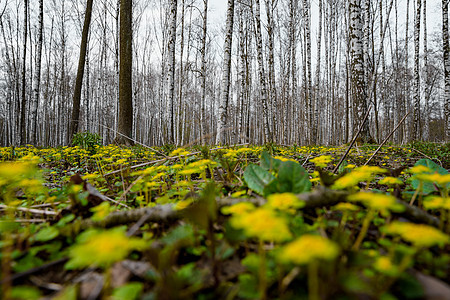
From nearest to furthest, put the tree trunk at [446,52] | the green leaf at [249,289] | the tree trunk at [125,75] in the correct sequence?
the green leaf at [249,289], the tree trunk at [125,75], the tree trunk at [446,52]

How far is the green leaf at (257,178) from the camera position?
3.57ft

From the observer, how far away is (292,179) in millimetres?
1023

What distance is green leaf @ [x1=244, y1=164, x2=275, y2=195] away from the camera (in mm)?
1090

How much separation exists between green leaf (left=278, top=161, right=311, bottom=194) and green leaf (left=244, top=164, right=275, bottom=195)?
0.29 ft

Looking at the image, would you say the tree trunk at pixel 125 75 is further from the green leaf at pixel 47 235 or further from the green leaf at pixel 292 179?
the green leaf at pixel 292 179

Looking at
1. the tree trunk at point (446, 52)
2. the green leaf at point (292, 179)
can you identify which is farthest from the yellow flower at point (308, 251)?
the tree trunk at point (446, 52)

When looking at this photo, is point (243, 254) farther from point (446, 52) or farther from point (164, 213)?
point (446, 52)

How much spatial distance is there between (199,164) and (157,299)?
0.86 metres

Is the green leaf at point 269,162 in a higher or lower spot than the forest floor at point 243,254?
higher

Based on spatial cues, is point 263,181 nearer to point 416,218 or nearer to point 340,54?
point 416,218

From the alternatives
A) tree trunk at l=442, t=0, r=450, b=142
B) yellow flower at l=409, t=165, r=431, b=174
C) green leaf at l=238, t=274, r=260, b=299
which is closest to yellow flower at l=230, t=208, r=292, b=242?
green leaf at l=238, t=274, r=260, b=299

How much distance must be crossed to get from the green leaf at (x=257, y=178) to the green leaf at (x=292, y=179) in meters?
0.09

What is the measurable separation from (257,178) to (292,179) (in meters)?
0.18

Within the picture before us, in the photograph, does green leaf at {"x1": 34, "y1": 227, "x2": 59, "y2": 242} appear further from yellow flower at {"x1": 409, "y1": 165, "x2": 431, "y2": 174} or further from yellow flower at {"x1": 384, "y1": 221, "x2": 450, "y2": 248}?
yellow flower at {"x1": 409, "y1": 165, "x2": 431, "y2": 174}
